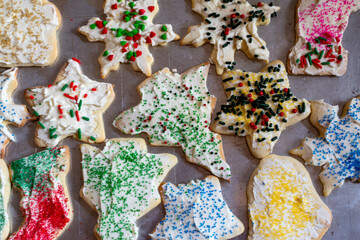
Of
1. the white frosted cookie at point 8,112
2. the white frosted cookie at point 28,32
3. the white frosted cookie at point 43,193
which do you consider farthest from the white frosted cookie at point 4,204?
the white frosted cookie at point 28,32

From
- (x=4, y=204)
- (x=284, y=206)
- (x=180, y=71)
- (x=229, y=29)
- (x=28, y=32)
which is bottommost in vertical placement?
(x=4, y=204)

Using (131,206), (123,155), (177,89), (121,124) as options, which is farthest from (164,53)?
(131,206)

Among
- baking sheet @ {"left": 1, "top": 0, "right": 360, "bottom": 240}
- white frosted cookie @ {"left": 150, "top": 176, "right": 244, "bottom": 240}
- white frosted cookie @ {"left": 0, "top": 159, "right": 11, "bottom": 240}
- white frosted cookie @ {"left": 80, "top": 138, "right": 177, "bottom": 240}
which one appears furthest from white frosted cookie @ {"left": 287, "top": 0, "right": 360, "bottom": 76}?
white frosted cookie @ {"left": 0, "top": 159, "right": 11, "bottom": 240}

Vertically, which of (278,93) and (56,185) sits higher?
(278,93)

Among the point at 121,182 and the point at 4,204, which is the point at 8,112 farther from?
the point at 121,182

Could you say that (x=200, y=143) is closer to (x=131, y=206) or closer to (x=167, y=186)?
(x=167, y=186)

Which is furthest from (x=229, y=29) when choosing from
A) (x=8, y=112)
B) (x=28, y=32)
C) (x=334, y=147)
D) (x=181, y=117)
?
(x=8, y=112)

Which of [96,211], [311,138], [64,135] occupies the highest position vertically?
[311,138]
